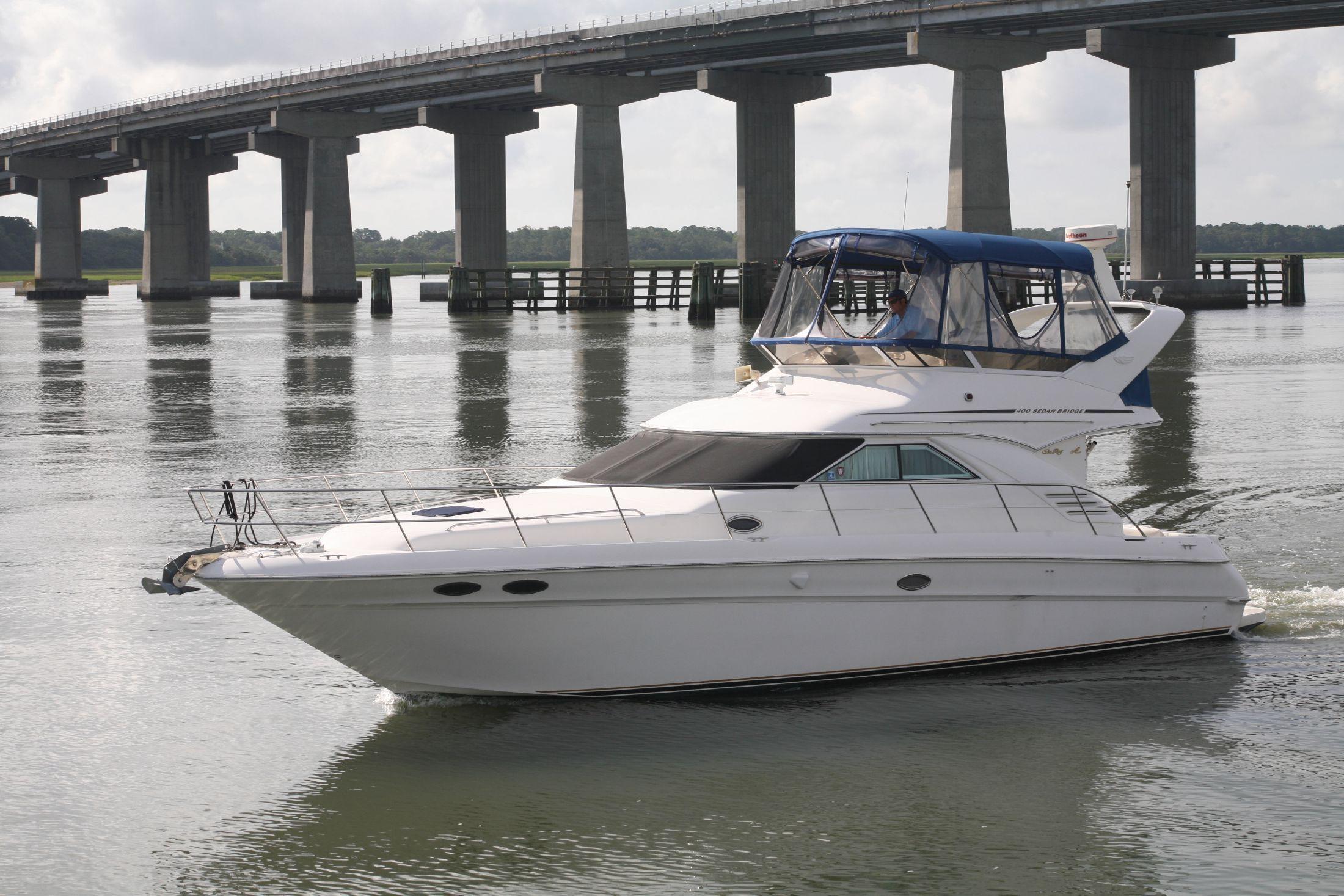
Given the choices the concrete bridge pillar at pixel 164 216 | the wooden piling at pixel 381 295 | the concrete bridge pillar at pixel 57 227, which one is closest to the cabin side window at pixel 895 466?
the wooden piling at pixel 381 295

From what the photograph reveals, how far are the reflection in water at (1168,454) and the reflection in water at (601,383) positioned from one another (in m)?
7.40

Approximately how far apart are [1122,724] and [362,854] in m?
4.82

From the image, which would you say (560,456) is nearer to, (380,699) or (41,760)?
(380,699)

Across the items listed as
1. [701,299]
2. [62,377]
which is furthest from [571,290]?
[62,377]

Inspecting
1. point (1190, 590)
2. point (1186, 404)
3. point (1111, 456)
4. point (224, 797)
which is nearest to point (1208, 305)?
point (1186, 404)

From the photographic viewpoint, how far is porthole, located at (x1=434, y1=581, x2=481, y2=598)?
930 cm

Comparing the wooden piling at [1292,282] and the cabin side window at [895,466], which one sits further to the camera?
the wooden piling at [1292,282]

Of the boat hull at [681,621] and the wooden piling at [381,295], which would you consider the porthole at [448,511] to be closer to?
the boat hull at [681,621]

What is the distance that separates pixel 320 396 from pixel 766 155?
48948 millimetres

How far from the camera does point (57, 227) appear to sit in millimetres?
112500

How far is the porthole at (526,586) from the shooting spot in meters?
9.38

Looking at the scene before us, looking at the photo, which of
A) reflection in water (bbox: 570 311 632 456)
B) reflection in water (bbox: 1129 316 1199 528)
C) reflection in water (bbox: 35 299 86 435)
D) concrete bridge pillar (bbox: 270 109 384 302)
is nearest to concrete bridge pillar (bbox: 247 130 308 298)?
concrete bridge pillar (bbox: 270 109 384 302)

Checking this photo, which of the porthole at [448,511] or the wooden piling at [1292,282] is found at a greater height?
the wooden piling at [1292,282]

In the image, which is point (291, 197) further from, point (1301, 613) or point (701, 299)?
point (1301, 613)
